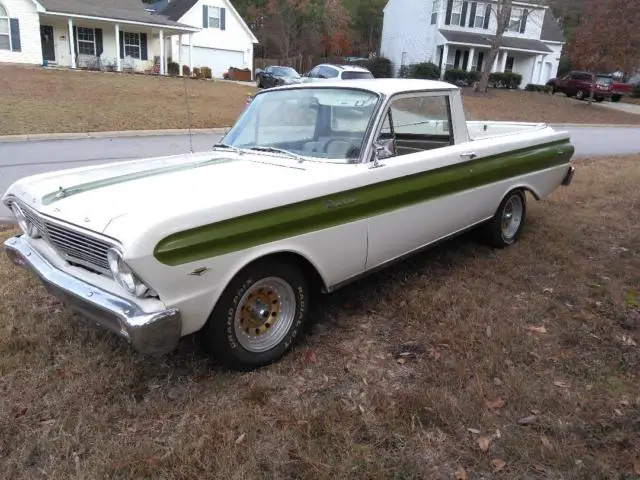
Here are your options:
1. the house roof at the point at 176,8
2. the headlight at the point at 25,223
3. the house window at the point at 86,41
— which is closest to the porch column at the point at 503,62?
the house roof at the point at 176,8

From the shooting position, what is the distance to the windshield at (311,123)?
3971 millimetres

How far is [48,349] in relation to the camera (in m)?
3.60

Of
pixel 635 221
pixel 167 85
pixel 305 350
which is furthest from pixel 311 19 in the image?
pixel 305 350

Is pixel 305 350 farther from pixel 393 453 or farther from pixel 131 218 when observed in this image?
pixel 131 218

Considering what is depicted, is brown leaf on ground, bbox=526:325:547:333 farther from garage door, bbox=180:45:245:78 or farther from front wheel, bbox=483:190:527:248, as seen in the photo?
garage door, bbox=180:45:245:78

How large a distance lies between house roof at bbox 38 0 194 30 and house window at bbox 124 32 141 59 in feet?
4.01

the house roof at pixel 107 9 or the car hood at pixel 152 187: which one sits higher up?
the house roof at pixel 107 9

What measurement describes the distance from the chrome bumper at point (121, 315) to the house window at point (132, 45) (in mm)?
32957

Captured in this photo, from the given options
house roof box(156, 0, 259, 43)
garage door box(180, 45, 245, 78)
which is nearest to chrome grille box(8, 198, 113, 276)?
garage door box(180, 45, 245, 78)

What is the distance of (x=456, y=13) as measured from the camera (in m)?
38.9

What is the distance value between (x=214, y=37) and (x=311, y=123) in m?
36.9

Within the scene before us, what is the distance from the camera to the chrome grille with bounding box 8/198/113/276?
2.92 m

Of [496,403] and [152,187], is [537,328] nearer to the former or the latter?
[496,403]

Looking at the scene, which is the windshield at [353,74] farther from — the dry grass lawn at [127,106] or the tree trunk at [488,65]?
the tree trunk at [488,65]
